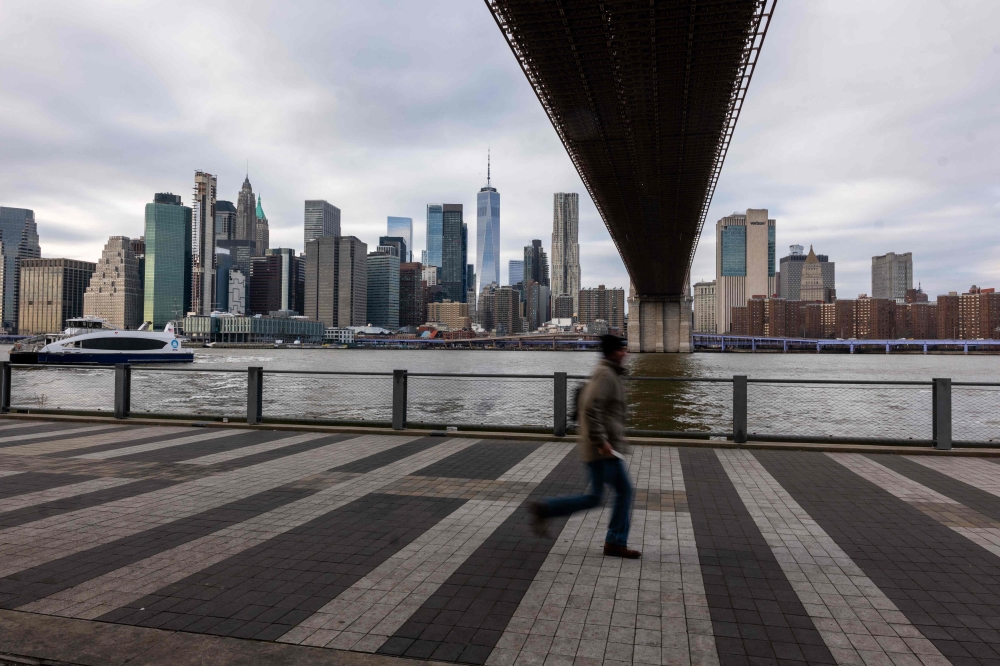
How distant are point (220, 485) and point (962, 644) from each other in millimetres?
6629

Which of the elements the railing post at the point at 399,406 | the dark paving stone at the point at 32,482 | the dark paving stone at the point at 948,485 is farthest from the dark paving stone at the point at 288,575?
the dark paving stone at the point at 948,485

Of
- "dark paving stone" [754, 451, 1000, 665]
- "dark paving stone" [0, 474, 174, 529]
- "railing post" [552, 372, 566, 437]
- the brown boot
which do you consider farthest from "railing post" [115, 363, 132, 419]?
"dark paving stone" [754, 451, 1000, 665]

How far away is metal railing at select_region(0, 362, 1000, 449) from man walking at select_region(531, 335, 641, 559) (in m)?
0.35

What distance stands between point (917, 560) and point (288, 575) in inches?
183

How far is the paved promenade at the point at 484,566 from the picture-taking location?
3443mm

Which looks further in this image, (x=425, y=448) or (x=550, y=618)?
(x=425, y=448)

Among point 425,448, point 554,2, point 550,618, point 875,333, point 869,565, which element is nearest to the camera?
point 550,618

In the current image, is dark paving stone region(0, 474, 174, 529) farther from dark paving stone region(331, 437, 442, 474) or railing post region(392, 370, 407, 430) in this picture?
railing post region(392, 370, 407, 430)

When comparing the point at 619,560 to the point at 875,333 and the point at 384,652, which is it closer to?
the point at 384,652

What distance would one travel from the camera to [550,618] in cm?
377

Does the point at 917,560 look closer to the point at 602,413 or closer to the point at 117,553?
the point at 602,413

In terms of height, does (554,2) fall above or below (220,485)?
above

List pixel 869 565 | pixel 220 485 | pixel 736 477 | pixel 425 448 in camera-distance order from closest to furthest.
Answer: pixel 869 565
pixel 220 485
pixel 736 477
pixel 425 448

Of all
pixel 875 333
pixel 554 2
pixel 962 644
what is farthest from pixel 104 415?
pixel 875 333
